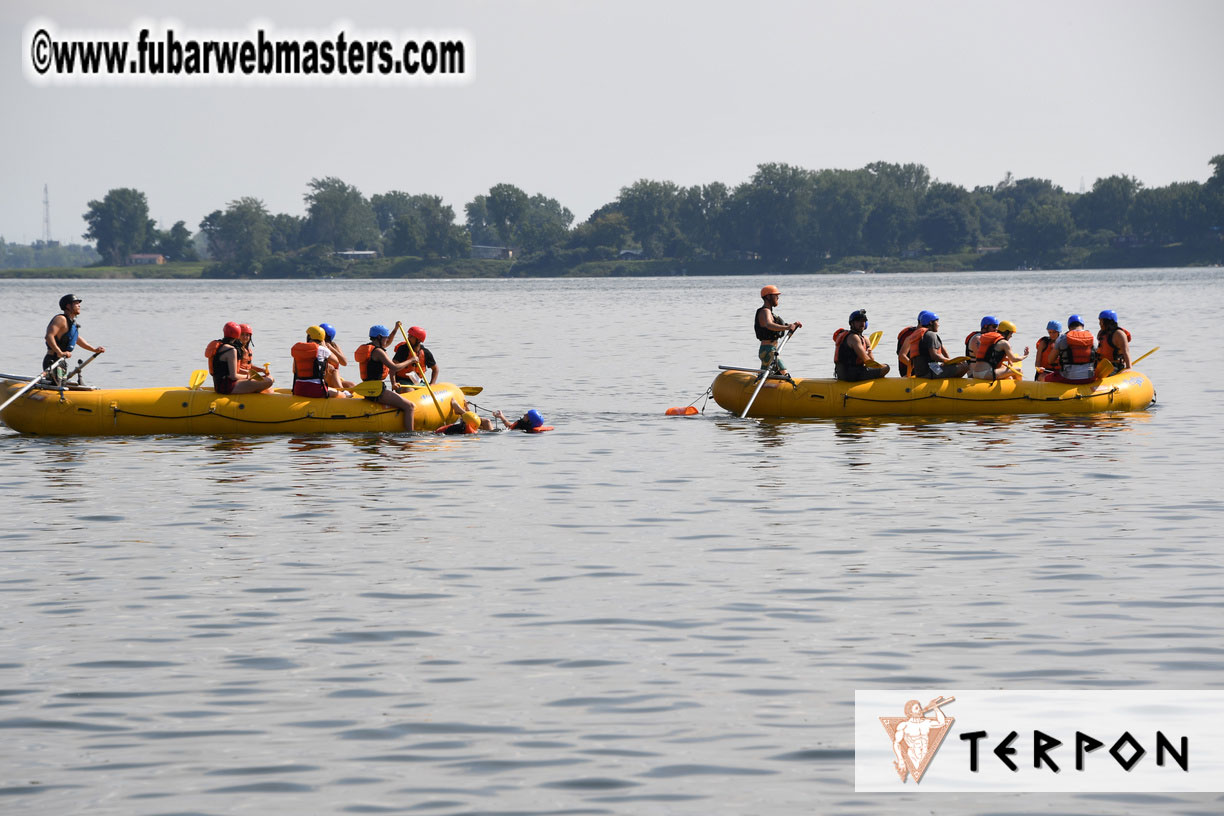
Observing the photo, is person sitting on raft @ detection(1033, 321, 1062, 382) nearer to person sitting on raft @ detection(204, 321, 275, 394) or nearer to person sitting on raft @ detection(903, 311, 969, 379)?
person sitting on raft @ detection(903, 311, 969, 379)

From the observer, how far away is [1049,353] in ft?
76.0

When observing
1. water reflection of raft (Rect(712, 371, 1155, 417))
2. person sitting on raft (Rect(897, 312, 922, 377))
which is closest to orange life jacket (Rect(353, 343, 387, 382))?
water reflection of raft (Rect(712, 371, 1155, 417))

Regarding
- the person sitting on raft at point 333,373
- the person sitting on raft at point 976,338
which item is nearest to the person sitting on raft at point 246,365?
the person sitting on raft at point 333,373

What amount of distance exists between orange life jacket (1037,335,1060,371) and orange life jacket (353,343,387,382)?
382 inches

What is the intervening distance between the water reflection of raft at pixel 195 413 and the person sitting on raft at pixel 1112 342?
9.67 meters

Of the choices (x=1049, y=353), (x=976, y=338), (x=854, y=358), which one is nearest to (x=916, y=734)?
(x=854, y=358)

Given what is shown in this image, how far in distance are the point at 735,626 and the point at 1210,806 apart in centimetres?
366

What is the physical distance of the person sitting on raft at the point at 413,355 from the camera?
2141cm

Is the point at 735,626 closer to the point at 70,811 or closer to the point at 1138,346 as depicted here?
the point at 70,811

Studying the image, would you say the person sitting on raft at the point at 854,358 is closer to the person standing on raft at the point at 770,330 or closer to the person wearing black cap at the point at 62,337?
the person standing on raft at the point at 770,330

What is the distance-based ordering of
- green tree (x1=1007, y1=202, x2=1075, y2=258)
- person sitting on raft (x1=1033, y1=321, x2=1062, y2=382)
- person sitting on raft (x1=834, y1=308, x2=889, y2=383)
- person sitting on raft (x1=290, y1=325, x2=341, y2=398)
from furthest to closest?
1. green tree (x1=1007, y1=202, x2=1075, y2=258)
2. person sitting on raft (x1=1033, y1=321, x2=1062, y2=382)
3. person sitting on raft (x1=834, y1=308, x2=889, y2=383)
4. person sitting on raft (x1=290, y1=325, x2=341, y2=398)

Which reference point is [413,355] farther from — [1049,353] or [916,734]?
[916,734]

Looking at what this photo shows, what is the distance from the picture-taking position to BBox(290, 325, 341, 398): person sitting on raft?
68.1ft

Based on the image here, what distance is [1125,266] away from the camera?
186625 millimetres
